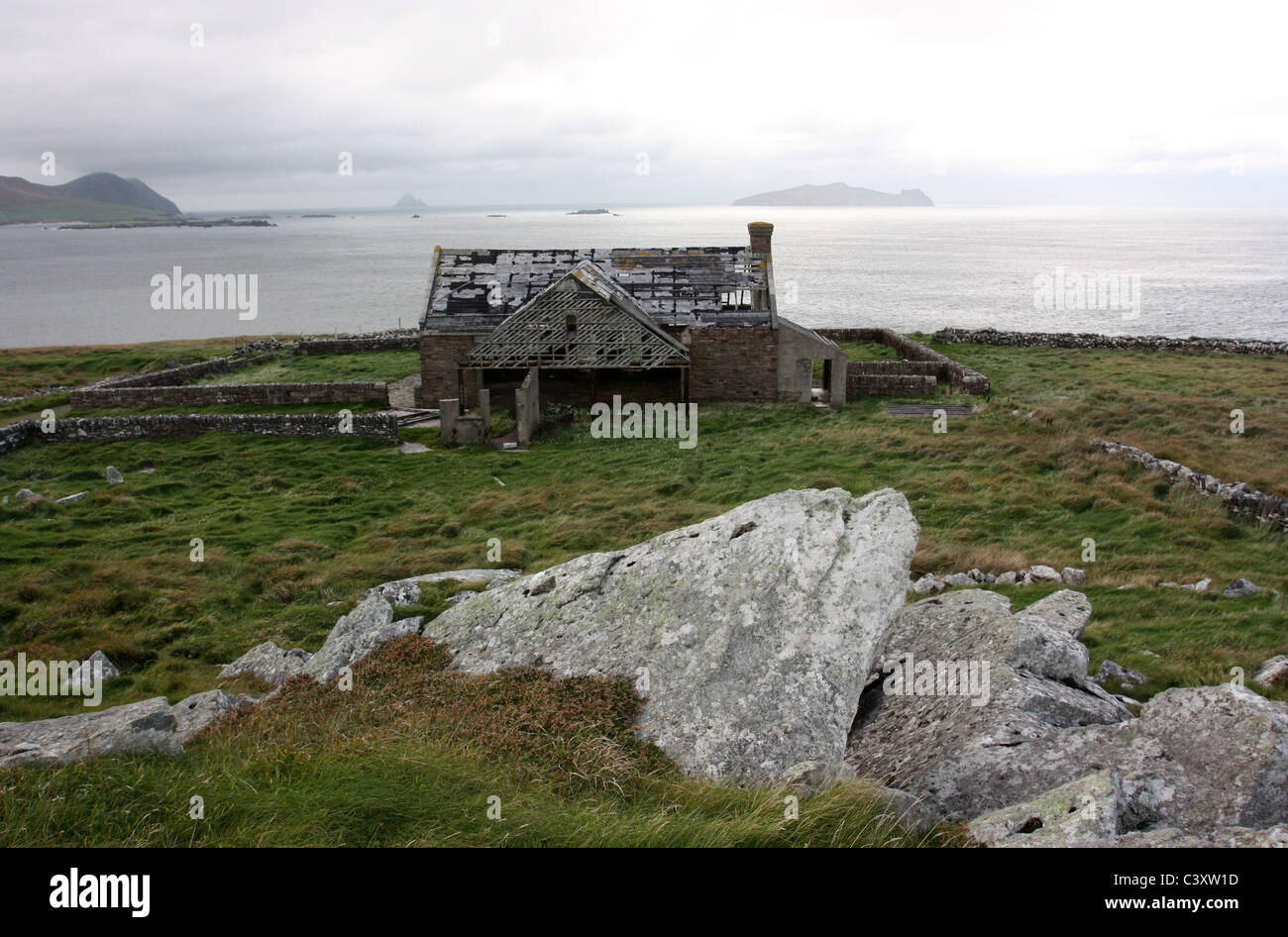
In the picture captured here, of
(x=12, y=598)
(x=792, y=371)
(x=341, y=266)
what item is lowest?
(x=12, y=598)

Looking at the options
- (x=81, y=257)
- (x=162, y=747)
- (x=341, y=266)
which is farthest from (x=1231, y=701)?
(x=81, y=257)

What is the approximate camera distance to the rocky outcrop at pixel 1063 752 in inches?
217

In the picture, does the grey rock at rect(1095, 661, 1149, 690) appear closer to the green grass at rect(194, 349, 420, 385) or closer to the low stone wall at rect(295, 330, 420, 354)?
the green grass at rect(194, 349, 420, 385)

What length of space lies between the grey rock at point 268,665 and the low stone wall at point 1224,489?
1528cm

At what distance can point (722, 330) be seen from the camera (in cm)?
2844

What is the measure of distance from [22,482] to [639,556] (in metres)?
18.5

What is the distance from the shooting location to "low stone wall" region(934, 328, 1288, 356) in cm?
4238

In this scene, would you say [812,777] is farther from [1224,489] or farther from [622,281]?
[622,281]

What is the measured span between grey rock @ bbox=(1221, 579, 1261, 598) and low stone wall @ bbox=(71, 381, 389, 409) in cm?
2389

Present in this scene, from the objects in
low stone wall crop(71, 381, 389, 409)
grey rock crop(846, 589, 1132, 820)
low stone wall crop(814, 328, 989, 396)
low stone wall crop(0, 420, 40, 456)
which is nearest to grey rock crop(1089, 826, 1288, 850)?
grey rock crop(846, 589, 1132, 820)

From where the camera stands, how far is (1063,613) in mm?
9469
